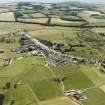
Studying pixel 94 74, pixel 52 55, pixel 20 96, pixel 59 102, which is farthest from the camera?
pixel 52 55

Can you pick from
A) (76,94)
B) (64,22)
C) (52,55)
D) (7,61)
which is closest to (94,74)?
(76,94)

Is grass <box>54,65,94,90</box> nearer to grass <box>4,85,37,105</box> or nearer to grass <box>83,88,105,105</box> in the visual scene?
grass <box>83,88,105,105</box>

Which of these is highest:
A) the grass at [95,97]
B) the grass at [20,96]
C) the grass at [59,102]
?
the grass at [20,96]

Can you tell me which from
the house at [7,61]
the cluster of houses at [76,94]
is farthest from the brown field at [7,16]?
the cluster of houses at [76,94]

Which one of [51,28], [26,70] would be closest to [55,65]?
[26,70]

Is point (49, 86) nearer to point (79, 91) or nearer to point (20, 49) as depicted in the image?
point (79, 91)

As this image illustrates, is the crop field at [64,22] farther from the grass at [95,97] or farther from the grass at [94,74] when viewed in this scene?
the grass at [95,97]

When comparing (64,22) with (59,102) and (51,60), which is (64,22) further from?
(59,102)
